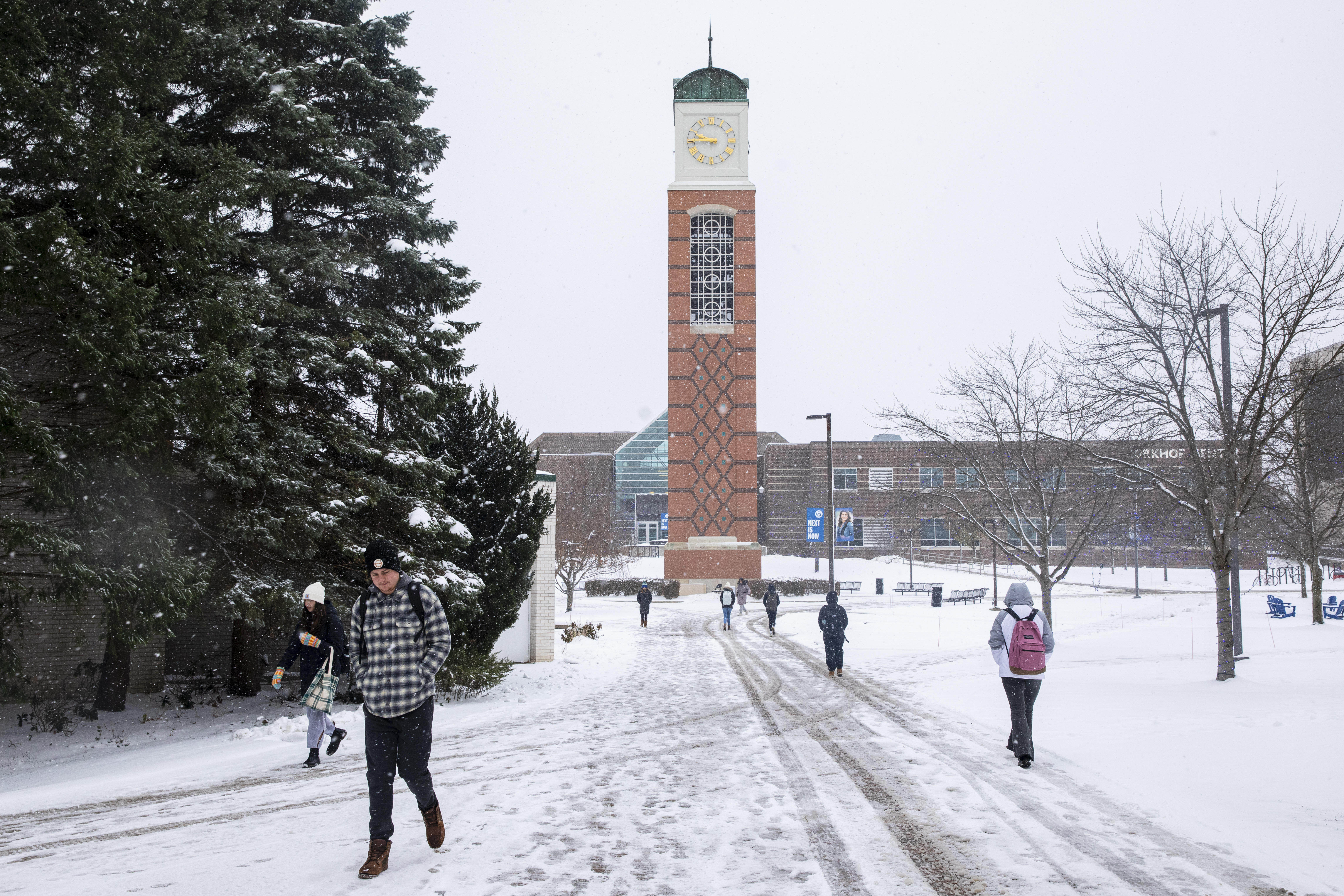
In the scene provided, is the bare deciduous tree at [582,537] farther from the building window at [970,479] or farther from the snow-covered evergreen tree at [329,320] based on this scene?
the snow-covered evergreen tree at [329,320]

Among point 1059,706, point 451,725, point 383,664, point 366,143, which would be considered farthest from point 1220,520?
point 366,143

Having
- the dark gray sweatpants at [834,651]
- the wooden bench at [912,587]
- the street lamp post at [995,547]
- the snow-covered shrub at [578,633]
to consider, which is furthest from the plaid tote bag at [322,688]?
the wooden bench at [912,587]

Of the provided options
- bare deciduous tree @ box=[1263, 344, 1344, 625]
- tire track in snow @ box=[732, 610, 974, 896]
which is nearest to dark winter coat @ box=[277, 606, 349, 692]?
tire track in snow @ box=[732, 610, 974, 896]

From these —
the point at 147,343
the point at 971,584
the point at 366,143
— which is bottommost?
the point at 971,584

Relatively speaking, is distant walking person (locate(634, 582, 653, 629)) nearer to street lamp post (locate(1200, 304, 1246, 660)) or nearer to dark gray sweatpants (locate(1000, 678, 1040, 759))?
street lamp post (locate(1200, 304, 1246, 660))

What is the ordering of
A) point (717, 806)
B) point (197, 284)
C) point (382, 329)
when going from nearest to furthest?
1. point (717, 806)
2. point (197, 284)
3. point (382, 329)

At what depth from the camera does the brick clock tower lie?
53.0 metres

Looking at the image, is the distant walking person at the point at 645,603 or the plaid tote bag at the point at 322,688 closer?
the plaid tote bag at the point at 322,688

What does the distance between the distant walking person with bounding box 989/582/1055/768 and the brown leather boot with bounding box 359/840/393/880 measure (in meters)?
5.49

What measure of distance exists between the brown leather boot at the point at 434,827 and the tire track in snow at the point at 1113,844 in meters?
3.63

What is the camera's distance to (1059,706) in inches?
432

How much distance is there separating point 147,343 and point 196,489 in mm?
3050

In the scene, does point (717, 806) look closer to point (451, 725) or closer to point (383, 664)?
point (383, 664)

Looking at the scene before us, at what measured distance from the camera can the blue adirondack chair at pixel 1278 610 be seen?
23625 millimetres
